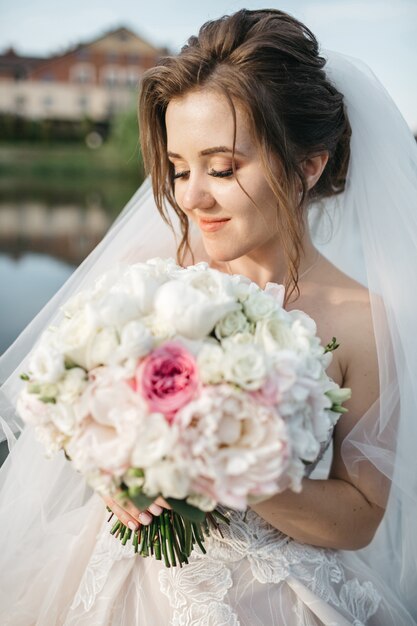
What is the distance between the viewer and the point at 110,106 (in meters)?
40.3

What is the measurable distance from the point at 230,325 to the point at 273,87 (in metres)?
0.97

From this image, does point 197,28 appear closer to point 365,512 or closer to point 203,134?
point 203,134

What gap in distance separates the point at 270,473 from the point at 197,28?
1.58 meters

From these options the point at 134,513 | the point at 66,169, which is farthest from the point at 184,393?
the point at 66,169

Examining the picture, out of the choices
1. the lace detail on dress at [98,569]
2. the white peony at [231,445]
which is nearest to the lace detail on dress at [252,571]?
the lace detail on dress at [98,569]

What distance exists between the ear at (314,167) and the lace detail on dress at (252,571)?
105cm

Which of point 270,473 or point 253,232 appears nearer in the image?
point 270,473

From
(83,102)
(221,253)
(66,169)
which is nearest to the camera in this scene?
(221,253)

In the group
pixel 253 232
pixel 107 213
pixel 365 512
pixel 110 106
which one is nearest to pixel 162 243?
pixel 253 232

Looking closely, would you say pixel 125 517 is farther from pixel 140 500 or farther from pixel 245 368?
pixel 245 368

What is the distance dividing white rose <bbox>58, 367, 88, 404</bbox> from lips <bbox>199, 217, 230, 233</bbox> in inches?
34.6

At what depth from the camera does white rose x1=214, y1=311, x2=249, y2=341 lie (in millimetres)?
1322

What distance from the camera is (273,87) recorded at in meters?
1.99

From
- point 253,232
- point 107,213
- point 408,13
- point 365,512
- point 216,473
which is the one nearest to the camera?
point 216,473
